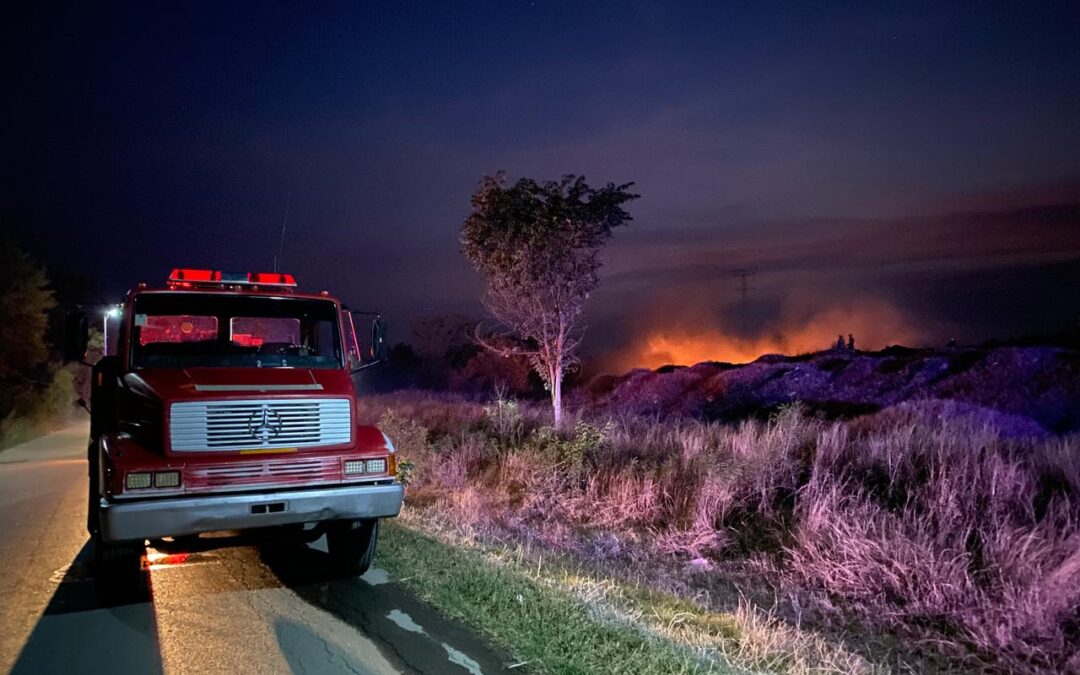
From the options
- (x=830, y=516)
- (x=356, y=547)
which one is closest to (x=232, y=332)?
(x=356, y=547)

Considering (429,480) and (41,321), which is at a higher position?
(41,321)

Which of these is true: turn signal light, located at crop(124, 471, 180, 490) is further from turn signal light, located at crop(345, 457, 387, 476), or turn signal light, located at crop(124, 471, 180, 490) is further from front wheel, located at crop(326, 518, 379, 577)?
front wheel, located at crop(326, 518, 379, 577)

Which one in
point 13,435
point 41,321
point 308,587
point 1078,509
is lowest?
point 13,435

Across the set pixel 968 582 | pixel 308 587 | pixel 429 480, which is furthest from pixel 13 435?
pixel 968 582

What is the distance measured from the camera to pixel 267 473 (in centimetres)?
601

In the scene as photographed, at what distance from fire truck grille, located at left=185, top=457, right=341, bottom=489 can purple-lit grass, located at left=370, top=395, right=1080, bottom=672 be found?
2.45 metres

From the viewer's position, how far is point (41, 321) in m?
27.1

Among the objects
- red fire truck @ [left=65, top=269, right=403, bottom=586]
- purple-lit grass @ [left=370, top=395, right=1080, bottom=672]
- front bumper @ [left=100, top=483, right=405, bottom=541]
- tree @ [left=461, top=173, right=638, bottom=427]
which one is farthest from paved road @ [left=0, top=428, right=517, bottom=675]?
tree @ [left=461, top=173, right=638, bottom=427]

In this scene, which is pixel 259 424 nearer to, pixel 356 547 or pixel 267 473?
pixel 267 473

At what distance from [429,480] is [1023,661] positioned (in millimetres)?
8604

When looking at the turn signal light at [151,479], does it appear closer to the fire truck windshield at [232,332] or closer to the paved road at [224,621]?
the paved road at [224,621]

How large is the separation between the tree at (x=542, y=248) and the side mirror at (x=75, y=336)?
9485 mm

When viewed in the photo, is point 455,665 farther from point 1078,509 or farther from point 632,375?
point 632,375

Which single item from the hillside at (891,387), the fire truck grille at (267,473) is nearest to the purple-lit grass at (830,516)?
the fire truck grille at (267,473)
